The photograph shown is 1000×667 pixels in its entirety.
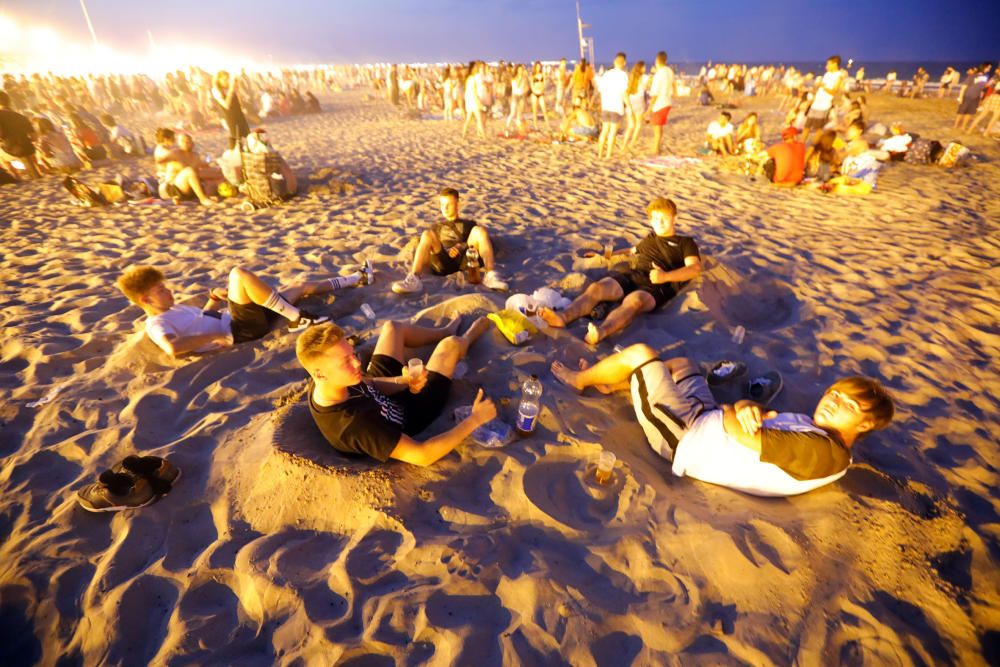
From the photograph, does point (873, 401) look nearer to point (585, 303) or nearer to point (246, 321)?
point (585, 303)

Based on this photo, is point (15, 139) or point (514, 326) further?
point (15, 139)

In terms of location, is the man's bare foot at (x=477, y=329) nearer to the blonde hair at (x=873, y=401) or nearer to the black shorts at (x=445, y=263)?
the black shorts at (x=445, y=263)

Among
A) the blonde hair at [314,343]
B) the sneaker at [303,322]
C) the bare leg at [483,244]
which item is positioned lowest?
the sneaker at [303,322]

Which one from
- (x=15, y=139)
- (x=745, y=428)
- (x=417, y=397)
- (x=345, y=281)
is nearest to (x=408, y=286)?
(x=345, y=281)

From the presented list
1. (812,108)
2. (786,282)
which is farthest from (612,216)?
(812,108)

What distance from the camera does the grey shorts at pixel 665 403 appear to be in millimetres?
2572

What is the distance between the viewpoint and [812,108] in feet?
34.2

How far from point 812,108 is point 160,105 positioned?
1083 inches

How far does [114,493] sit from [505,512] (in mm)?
2198

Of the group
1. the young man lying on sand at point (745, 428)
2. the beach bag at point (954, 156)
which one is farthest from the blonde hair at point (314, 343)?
the beach bag at point (954, 156)

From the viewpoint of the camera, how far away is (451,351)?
10.6 ft

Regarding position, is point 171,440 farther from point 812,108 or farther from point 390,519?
point 812,108

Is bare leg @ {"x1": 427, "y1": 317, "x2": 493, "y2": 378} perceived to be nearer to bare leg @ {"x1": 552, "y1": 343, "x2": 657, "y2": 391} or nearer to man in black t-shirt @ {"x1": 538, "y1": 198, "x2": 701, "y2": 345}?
man in black t-shirt @ {"x1": 538, "y1": 198, "x2": 701, "y2": 345}

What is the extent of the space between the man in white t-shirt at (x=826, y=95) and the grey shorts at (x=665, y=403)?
10.3 m
